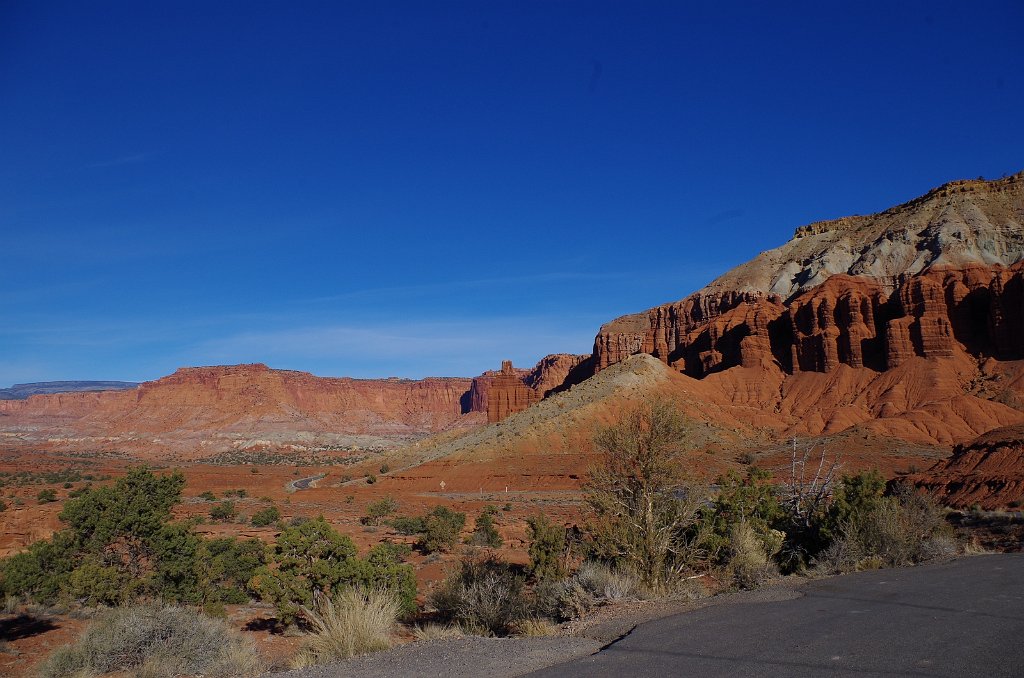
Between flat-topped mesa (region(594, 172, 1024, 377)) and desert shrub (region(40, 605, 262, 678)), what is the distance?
86490 mm

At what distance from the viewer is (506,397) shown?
114938 millimetres

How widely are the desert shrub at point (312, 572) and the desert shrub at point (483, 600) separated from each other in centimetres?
107

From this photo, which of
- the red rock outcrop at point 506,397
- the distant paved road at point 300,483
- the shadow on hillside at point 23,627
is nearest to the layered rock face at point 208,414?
the red rock outcrop at point 506,397

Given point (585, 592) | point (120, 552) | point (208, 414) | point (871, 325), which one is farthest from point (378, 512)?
point (208, 414)

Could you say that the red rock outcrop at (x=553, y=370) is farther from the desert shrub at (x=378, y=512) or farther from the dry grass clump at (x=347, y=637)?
the dry grass clump at (x=347, y=637)

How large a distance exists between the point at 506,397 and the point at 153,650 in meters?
106

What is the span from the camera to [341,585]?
12.8 meters

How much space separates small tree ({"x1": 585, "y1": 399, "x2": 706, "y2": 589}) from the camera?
1212 cm

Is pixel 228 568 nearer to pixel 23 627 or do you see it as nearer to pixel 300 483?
pixel 23 627

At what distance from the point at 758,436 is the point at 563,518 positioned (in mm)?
43236

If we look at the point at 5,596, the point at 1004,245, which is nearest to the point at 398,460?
the point at 5,596

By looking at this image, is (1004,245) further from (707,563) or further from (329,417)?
(329,417)

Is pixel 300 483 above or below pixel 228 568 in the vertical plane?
below

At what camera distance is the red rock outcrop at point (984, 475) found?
28.8 m
